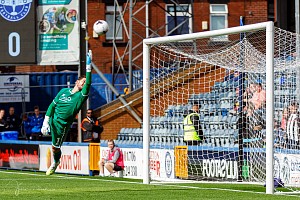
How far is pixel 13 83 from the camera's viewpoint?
116 ft

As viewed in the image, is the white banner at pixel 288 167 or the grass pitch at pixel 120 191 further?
the white banner at pixel 288 167

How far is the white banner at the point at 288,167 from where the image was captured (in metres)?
18.5

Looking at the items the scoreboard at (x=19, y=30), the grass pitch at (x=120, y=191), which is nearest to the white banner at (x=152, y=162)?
the grass pitch at (x=120, y=191)

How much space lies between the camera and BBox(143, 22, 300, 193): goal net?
60.7 feet

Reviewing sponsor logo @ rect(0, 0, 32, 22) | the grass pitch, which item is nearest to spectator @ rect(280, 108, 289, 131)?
the grass pitch

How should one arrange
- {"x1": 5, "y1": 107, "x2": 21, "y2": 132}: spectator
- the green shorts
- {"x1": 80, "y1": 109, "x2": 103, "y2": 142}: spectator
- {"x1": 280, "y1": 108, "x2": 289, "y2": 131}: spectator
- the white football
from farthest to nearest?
{"x1": 5, "y1": 107, "x2": 21, "y2": 132}: spectator < {"x1": 80, "y1": 109, "x2": 103, "y2": 142}: spectator < the white football < {"x1": 280, "y1": 108, "x2": 289, "y2": 131}: spectator < the green shorts

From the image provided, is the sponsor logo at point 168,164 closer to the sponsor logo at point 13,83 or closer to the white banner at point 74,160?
the white banner at point 74,160

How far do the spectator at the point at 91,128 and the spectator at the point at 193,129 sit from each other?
479 centimetres

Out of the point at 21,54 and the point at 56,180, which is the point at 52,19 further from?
the point at 56,180

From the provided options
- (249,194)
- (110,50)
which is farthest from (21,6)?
(110,50)

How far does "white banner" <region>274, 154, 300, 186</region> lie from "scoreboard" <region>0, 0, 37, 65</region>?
10788mm

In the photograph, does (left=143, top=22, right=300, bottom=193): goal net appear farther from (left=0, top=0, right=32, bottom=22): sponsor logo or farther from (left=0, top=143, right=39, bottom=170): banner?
(left=0, top=0, right=32, bottom=22): sponsor logo

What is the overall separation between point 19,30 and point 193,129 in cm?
734

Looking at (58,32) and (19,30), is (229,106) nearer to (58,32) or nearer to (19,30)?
(58,32)
